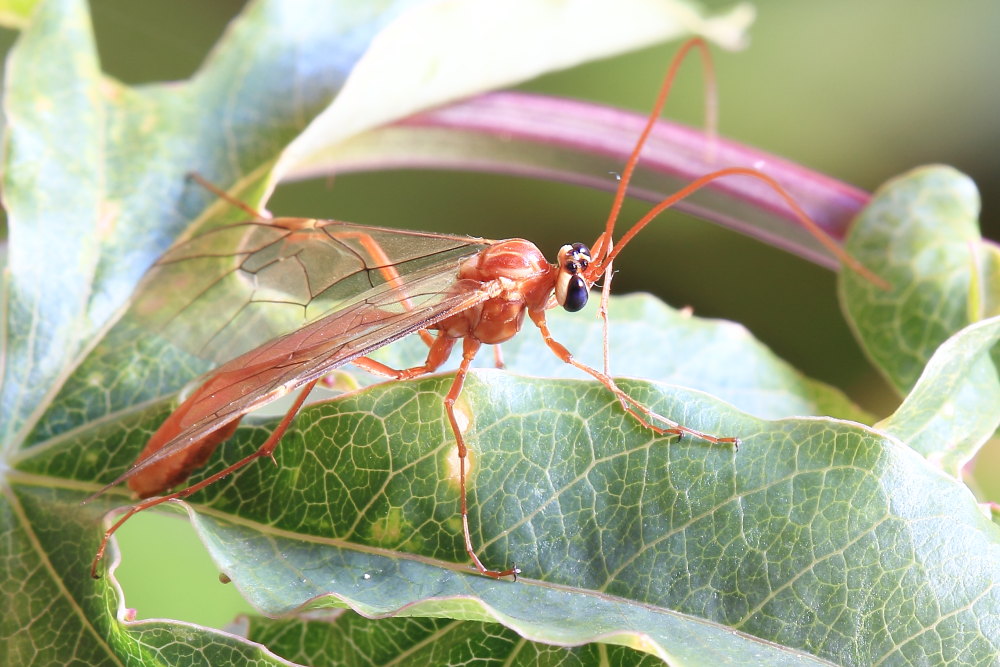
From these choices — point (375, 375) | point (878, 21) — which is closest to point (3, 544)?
point (375, 375)

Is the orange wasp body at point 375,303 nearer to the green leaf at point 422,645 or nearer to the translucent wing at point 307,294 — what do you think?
the translucent wing at point 307,294

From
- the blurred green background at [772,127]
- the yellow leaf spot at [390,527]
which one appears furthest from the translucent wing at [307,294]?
the blurred green background at [772,127]

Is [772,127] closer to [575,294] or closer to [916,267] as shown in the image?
[916,267]

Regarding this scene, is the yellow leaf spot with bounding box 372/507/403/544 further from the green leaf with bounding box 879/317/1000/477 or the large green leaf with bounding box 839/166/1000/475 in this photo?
the large green leaf with bounding box 839/166/1000/475


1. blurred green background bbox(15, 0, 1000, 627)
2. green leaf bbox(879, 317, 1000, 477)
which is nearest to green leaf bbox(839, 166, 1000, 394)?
green leaf bbox(879, 317, 1000, 477)

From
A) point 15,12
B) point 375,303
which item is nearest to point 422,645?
point 375,303
